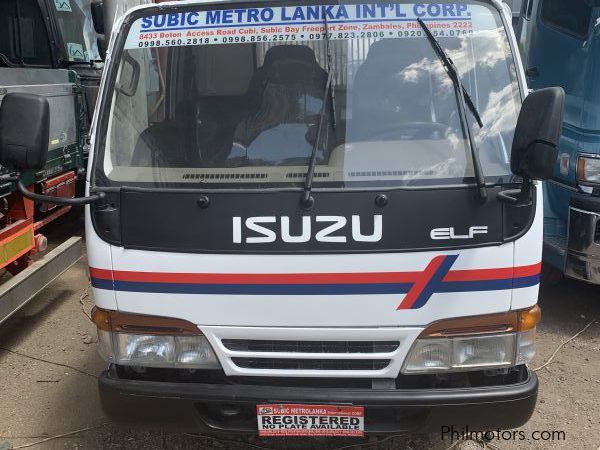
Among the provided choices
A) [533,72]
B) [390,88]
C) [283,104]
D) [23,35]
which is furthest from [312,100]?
[23,35]

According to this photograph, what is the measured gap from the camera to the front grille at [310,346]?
2.34 meters

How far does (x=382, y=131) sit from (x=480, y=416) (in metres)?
1.22

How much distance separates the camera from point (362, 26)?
2.50 metres

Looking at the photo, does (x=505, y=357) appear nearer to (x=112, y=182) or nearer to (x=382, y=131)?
(x=382, y=131)

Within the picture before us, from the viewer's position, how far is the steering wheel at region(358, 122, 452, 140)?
8.01 feet

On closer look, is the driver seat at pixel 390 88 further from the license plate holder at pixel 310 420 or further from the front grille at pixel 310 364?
the license plate holder at pixel 310 420

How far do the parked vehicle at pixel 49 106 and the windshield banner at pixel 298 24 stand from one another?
73 centimetres

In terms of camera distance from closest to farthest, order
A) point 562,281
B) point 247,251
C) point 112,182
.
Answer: point 247,251, point 112,182, point 562,281

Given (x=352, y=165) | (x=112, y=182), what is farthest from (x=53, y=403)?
(x=352, y=165)

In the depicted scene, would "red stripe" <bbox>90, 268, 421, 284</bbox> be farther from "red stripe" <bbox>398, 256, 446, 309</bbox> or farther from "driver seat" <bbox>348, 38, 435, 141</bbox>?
"driver seat" <bbox>348, 38, 435, 141</bbox>

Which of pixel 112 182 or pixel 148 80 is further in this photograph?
pixel 148 80

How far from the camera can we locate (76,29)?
6.54 m

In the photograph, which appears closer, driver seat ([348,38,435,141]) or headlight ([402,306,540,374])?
headlight ([402,306,540,374])

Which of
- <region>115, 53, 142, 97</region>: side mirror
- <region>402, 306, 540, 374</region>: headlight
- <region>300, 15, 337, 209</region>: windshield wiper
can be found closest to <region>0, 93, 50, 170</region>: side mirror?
<region>115, 53, 142, 97</region>: side mirror
